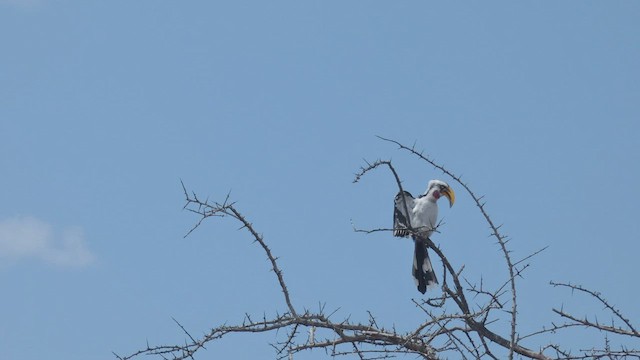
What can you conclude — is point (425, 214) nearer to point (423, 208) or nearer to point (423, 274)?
point (423, 208)

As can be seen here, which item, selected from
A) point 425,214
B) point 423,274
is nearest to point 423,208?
point 425,214

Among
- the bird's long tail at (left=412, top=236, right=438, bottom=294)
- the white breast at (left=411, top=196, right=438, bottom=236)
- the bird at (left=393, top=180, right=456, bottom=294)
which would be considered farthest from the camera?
the white breast at (left=411, top=196, right=438, bottom=236)

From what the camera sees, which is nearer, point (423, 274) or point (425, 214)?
point (423, 274)

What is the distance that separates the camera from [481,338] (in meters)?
4.05

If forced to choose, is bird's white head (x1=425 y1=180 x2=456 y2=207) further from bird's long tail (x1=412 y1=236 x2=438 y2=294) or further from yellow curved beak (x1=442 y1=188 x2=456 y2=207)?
bird's long tail (x1=412 y1=236 x2=438 y2=294)

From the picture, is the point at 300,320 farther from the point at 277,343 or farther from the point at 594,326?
the point at 594,326

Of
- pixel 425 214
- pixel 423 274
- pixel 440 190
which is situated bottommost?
pixel 423 274

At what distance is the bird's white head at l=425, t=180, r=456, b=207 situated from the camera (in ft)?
28.8

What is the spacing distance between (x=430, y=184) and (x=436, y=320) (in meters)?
5.06

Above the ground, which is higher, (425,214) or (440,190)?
(440,190)

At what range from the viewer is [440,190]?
8797mm

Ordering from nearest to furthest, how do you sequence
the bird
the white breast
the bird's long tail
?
the bird's long tail < the bird < the white breast

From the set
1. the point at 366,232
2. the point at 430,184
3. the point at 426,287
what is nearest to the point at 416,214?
the point at 430,184

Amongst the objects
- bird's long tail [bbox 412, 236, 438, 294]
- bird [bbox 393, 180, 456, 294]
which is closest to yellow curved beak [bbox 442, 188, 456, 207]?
bird [bbox 393, 180, 456, 294]
